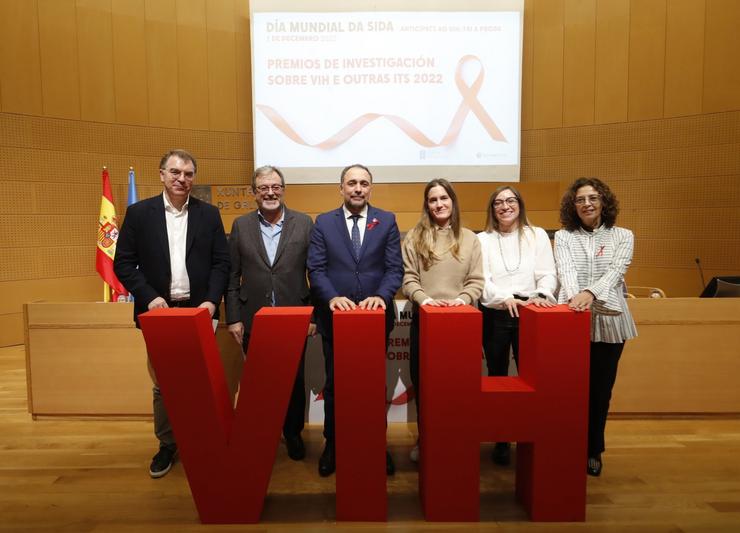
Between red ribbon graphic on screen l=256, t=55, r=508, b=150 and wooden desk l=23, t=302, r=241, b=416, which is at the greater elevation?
red ribbon graphic on screen l=256, t=55, r=508, b=150

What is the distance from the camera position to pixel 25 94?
4.73 m

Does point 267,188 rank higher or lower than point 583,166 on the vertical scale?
lower

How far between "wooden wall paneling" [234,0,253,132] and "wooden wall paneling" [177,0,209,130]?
361 mm

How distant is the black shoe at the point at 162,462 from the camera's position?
214 cm

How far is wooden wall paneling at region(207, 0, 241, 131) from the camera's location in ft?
17.6

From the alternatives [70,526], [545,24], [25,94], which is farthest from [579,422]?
[25,94]

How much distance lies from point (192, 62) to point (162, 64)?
0.33 meters

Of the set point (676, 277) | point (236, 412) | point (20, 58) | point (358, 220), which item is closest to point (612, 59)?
point (676, 277)

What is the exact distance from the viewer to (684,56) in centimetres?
494

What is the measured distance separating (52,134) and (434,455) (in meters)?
5.27

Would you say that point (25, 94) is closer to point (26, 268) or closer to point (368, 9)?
point (26, 268)

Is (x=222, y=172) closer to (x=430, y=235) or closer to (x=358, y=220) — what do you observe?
(x=358, y=220)

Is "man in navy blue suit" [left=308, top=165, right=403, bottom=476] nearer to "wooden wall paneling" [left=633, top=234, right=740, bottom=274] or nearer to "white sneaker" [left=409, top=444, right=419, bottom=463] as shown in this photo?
"white sneaker" [left=409, top=444, right=419, bottom=463]

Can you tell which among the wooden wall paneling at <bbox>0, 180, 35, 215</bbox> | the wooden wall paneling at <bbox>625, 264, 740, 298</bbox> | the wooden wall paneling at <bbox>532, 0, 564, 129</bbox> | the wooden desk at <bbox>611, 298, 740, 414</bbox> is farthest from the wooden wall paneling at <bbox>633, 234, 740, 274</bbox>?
the wooden wall paneling at <bbox>0, 180, 35, 215</bbox>
